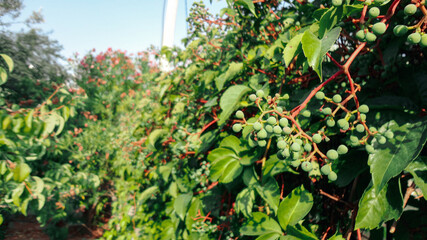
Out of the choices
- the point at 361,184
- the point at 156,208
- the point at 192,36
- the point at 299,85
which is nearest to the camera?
the point at 361,184

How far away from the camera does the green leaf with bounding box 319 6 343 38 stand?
1.79ft

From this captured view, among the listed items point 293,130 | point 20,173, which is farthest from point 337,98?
point 20,173

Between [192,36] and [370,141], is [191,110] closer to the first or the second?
[192,36]

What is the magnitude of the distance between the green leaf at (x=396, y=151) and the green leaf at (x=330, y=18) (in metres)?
0.35

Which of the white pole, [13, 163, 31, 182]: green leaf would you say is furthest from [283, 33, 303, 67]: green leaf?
the white pole

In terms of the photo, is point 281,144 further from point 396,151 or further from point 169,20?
point 169,20

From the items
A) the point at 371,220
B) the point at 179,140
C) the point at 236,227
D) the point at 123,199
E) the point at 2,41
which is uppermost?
the point at 2,41

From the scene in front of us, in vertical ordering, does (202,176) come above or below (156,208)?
above

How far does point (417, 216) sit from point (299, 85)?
0.64 m

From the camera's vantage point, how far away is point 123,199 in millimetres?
2719

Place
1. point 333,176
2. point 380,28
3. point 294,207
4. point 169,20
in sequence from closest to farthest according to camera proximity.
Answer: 1. point 380,28
2. point 333,176
3. point 294,207
4. point 169,20

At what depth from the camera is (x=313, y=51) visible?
1.74 ft

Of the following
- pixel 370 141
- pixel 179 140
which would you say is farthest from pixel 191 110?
pixel 370 141

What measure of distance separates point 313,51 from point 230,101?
1.57ft
